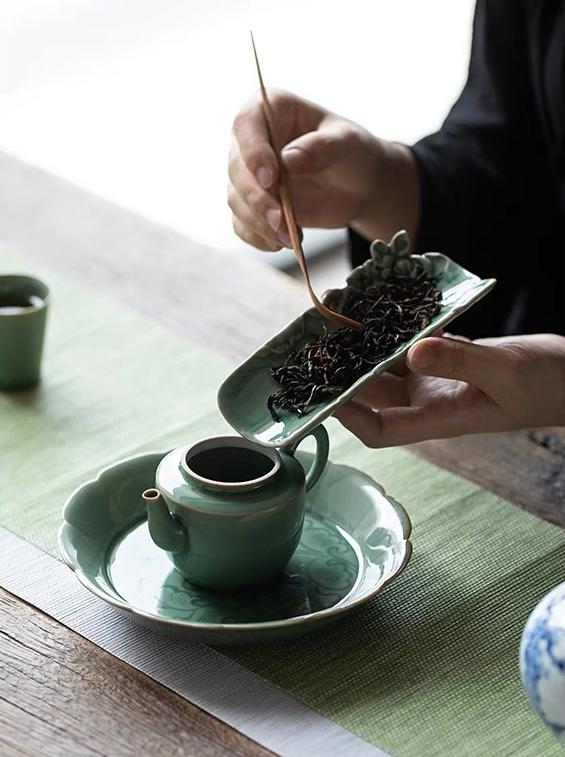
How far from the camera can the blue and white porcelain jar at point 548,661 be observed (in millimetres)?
723

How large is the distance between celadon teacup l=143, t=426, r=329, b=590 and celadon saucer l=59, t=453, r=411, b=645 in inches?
0.9

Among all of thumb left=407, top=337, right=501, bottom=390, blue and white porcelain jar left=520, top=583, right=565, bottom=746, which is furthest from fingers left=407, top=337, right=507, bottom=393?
blue and white porcelain jar left=520, top=583, right=565, bottom=746

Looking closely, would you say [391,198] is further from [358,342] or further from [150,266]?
[358,342]

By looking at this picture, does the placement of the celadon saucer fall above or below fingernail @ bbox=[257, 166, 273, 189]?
below

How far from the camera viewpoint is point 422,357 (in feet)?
3.10

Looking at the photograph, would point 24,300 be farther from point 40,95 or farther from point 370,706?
point 40,95

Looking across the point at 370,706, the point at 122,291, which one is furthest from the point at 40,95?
the point at 370,706

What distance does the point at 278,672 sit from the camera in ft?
2.88

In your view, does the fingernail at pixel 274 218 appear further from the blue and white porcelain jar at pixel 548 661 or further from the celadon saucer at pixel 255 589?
the blue and white porcelain jar at pixel 548 661

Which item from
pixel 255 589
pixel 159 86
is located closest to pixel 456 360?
pixel 255 589

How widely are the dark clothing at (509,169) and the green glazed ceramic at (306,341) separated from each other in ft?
1.53

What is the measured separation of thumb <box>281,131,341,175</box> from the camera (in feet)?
4.26

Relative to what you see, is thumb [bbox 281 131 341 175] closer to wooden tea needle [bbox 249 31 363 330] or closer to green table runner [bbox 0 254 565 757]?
wooden tea needle [bbox 249 31 363 330]

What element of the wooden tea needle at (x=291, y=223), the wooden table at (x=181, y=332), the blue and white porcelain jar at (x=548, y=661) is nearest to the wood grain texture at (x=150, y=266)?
the wooden table at (x=181, y=332)
